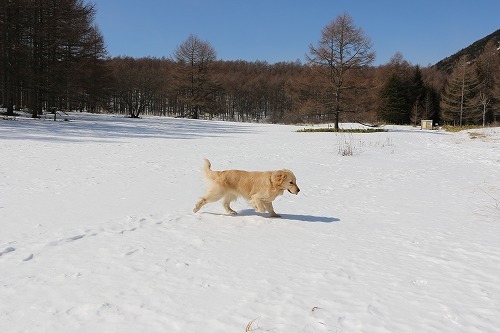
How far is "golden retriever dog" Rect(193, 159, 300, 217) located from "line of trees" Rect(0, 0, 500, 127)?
22.4m

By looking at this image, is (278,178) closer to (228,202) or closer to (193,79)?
(228,202)

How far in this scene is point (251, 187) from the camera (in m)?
5.32

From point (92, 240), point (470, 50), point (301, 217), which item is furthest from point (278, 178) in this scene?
point (470, 50)

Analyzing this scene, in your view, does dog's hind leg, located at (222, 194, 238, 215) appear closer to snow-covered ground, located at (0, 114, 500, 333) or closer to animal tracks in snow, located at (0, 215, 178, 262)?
snow-covered ground, located at (0, 114, 500, 333)

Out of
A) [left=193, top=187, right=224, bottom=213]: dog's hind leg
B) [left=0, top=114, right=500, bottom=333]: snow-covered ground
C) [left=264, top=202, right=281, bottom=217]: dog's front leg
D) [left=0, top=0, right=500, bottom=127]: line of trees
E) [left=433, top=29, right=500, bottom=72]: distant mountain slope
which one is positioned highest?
[left=433, top=29, right=500, bottom=72]: distant mountain slope

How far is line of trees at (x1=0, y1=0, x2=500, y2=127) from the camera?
79.9 feet

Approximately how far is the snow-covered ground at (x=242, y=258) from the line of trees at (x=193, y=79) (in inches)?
814

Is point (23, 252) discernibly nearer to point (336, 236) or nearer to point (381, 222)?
point (336, 236)

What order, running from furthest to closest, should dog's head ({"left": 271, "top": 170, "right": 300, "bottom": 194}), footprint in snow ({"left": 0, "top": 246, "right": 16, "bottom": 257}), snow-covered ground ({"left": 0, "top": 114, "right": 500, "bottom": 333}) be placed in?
1. dog's head ({"left": 271, "top": 170, "right": 300, "bottom": 194})
2. footprint in snow ({"left": 0, "top": 246, "right": 16, "bottom": 257})
3. snow-covered ground ({"left": 0, "top": 114, "right": 500, "bottom": 333})

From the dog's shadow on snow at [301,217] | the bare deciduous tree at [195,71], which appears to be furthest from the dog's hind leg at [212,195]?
the bare deciduous tree at [195,71]

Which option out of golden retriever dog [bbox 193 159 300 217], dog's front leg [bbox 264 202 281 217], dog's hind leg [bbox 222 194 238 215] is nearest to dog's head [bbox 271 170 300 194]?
golden retriever dog [bbox 193 159 300 217]

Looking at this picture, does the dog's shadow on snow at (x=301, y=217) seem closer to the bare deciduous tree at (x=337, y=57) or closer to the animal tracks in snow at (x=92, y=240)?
the animal tracks in snow at (x=92, y=240)

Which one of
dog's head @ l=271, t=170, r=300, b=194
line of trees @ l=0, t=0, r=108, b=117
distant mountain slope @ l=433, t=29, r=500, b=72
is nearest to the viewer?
dog's head @ l=271, t=170, r=300, b=194

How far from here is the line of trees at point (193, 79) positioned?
24344 mm
